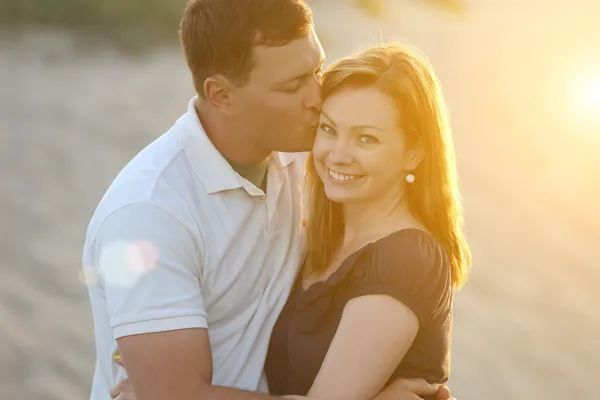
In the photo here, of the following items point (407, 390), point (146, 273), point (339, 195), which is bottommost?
point (407, 390)

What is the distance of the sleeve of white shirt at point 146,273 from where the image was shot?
2625 millimetres

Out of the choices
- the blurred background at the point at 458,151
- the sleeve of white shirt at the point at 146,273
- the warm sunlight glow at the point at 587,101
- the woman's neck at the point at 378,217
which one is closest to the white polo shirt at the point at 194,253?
the sleeve of white shirt at the point at 146,273

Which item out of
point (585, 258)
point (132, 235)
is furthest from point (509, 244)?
point (132, 235)

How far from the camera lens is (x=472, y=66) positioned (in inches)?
353

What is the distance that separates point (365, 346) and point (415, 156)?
0.54m

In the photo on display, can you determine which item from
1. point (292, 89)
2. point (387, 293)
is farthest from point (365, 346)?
point (292, 89)

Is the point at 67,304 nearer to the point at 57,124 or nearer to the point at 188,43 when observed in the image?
the point at 57,124

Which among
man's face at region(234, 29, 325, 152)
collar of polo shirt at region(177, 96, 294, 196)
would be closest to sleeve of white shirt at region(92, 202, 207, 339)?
collar of polo shirt at region(177, 96, 294, 196)

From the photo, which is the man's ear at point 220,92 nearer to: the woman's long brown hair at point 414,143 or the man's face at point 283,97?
the man's face at point 283,97

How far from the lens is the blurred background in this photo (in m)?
5.91

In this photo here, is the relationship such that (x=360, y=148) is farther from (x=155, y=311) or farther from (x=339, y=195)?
(x=155, y=311)

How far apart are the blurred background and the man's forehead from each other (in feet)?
8.60

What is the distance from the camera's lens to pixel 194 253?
2.76 metres

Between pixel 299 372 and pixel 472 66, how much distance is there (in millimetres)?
6501
